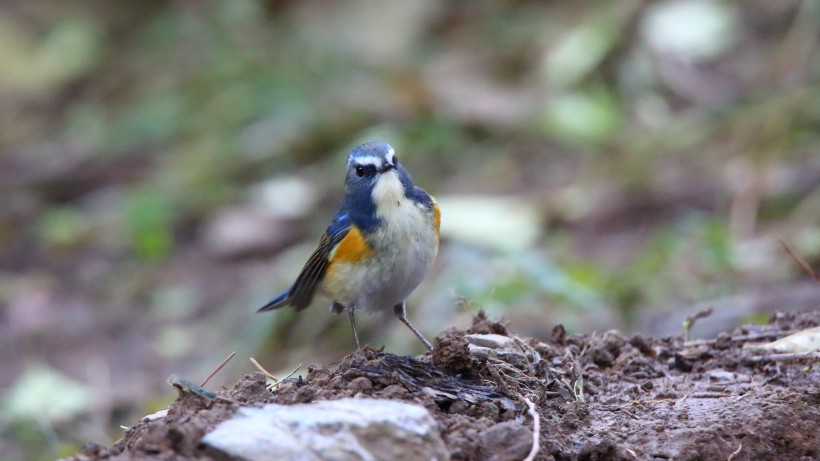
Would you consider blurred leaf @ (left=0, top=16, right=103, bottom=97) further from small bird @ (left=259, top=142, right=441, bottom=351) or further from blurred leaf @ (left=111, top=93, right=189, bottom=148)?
small bird @ (left=259, top=142, right=441, bottom=351)

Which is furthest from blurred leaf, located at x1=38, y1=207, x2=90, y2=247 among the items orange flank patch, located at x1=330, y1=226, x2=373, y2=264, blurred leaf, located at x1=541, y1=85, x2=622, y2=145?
orange flank patch, located at x1=330, y1=226, x2=373, y2=264

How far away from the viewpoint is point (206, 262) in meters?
10.3

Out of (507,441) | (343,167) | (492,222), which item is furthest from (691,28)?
(507,441)

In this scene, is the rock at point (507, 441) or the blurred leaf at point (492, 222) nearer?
the rock at point (507, 441)

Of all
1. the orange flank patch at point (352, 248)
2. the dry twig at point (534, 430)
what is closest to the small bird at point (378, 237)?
the orange flank patch at point (352, 248)

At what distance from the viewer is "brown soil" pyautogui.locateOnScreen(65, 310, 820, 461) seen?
335 cm

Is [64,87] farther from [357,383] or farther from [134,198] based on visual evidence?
[357,383]

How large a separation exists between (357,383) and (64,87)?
38.1ft

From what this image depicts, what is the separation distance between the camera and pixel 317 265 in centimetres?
511

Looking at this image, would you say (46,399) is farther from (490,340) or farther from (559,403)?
(559,403)

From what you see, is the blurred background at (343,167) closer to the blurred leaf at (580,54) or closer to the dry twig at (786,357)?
the blurred leaf at (580,54)

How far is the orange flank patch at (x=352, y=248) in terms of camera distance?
4750 mm

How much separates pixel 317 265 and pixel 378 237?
1.63ft

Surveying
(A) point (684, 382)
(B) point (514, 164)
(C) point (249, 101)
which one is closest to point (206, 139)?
(C) point (249, 101)
